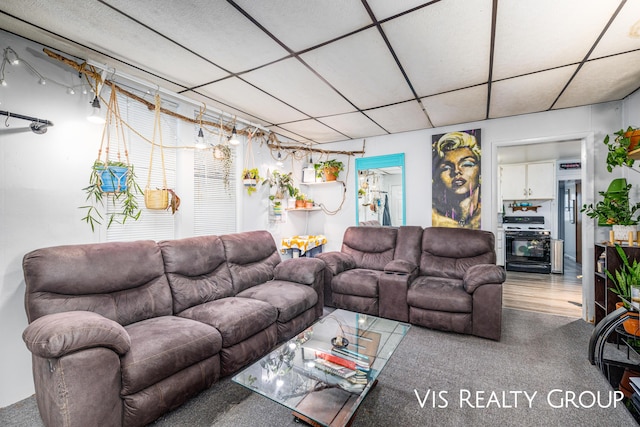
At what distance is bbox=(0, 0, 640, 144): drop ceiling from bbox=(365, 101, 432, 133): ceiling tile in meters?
0.08

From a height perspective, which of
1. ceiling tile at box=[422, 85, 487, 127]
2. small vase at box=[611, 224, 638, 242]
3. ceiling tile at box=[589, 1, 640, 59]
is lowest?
small vase at box=[611, 224, 638, 242]

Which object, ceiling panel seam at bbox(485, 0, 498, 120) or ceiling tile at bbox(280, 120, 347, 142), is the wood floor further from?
ceiling tile at bbox(280, 120, 347, 142)

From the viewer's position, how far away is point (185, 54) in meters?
2.09

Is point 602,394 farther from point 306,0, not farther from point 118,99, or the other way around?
point 118,99

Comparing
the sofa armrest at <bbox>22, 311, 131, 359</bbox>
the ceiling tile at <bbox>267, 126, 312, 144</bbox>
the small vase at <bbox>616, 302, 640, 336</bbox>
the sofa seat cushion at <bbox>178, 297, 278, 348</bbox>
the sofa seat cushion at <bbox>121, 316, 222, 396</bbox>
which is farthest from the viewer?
the ceiling tile at <bbox>267, 126, 312, 144</bbox>

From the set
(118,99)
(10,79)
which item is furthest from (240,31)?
(10,79)

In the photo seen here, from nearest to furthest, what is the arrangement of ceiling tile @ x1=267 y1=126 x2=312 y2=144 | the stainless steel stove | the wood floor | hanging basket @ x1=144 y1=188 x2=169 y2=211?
hanging basket @ x1=144 y1=188 x2=169 y2=211 → the wood floor → ceiling tile @ x1=267 y1=126 x2=312 y2=144 → the stainless steel stove

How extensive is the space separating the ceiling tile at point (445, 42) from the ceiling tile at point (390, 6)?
67 millimetres

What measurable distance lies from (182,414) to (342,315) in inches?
54.1

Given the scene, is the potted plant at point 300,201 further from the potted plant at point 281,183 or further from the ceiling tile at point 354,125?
the ceiling tile at point 354,125

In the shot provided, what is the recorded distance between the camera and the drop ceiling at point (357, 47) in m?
1.62

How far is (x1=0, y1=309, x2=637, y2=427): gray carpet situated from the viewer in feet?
5.45

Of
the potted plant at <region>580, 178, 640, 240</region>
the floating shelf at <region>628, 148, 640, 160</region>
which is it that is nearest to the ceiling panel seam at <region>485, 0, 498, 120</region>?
the floating shelf at <region>628, 148, 640, 160</region>

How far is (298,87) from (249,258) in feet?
6.04
